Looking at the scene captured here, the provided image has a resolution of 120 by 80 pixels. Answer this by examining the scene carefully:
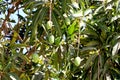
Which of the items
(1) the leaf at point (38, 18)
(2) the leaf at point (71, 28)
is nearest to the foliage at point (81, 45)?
(2) the leaf at point (71, 28)

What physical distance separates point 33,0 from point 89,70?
64 centimetres

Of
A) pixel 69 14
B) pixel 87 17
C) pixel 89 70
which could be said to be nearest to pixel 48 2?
pixel 69 14

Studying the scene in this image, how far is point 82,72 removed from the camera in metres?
2.46

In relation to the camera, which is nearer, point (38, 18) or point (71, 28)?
point (38, 18)

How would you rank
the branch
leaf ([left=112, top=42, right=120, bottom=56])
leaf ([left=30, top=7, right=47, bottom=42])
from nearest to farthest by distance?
1. leaf ([left=30, top=7, right=47, bottom=42])
2. leaf ([left=112, top=42, right=120, bottom=56])
3. the branch

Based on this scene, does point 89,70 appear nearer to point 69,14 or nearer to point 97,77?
point 97,77

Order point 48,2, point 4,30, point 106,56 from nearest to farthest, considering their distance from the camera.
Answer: point 48,2, point 106,56, point 4,30

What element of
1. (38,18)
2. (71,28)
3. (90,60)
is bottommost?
(90,60)

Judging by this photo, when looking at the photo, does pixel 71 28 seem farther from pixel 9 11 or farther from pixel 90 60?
pixel 9 11

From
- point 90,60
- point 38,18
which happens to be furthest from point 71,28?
point 38,18

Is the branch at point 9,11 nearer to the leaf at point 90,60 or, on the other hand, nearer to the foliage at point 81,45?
the foliage at point 81,45

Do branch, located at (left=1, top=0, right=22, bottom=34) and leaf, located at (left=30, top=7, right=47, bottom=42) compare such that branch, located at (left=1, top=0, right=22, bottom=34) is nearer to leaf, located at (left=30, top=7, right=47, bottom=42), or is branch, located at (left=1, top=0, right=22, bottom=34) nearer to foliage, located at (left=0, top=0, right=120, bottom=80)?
foliage, located at (left=0, top=0, right=120, bottom=80)

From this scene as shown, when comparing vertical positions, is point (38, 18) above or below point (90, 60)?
above

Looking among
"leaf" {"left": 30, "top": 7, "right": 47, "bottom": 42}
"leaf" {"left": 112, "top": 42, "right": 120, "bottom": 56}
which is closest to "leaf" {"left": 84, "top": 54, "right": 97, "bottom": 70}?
"leaf" {"left": 112, "top": 42, "right": 120, "bottom": 56}
